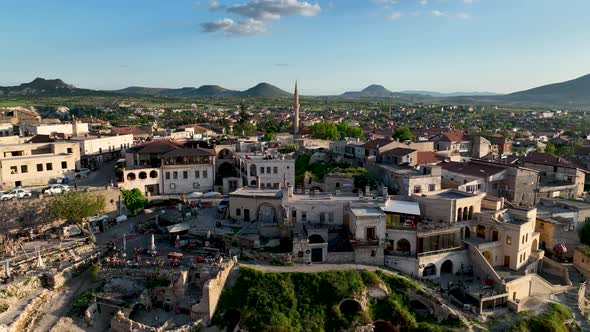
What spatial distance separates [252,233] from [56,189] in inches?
954

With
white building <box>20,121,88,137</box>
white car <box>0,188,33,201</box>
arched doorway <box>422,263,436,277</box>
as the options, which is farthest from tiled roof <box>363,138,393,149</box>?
white building <box>20,121,88,137</box>

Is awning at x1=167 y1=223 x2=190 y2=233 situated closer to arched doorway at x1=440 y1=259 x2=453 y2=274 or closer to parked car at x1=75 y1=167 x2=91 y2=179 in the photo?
parked car at x1=75 y1=167 x2=91 y2=179

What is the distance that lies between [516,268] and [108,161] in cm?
5566

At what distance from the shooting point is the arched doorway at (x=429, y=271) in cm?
3941

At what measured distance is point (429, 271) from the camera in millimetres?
39594

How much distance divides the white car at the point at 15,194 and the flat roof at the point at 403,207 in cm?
3766

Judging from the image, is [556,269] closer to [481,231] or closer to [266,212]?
[481,231]

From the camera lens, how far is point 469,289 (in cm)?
3750

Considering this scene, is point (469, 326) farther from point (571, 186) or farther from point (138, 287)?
point (571, 186)

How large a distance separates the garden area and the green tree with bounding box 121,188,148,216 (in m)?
19.4

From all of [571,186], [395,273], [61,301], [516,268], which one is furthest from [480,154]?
[61,301]

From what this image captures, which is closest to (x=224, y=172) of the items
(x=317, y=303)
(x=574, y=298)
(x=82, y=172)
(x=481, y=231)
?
(x=82, y=172)

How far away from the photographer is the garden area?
33594 millimetres

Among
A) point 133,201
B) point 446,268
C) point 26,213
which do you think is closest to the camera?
point 446,268
